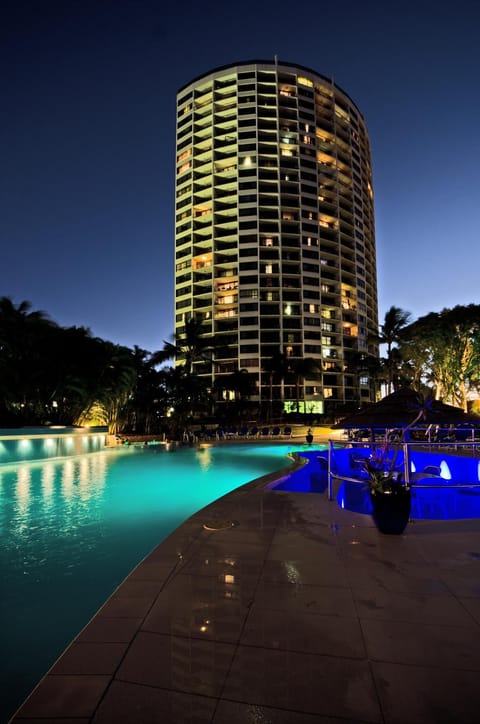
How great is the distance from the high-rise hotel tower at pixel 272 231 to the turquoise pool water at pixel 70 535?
4664cm

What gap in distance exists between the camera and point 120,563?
6375mm

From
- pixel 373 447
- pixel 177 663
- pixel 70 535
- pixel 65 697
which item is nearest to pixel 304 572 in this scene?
pixel 177 663

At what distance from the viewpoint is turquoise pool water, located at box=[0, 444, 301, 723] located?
4168 millimetres

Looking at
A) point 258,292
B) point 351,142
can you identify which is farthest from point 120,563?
point 351,142

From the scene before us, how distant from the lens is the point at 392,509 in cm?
519

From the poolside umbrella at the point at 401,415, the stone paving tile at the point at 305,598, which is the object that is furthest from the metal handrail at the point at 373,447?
the stone paving tile at the point at 305,598

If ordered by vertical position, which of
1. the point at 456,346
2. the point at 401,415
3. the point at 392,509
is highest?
the point at 456,346

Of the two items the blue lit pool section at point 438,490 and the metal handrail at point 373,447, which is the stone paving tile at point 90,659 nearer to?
the metal handrail at point 373,447

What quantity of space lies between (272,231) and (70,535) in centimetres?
6544

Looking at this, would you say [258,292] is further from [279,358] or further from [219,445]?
[219,445]

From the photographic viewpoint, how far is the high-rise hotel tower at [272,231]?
65.1 m

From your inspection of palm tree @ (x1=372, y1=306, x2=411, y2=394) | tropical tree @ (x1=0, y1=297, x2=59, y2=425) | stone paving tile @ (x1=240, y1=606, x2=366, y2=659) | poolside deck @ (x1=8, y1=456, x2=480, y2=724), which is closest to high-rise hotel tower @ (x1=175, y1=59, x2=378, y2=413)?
palm tree @ (x1=372, y1=306, x2=411, y2=394)

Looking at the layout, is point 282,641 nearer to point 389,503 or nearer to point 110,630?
point 110,630

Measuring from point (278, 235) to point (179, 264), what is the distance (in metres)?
18.3
